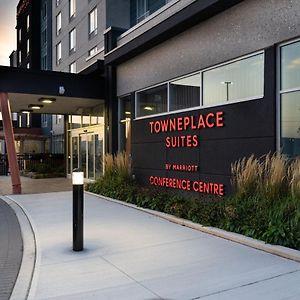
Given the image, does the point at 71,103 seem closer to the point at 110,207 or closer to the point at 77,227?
the point at 110,207

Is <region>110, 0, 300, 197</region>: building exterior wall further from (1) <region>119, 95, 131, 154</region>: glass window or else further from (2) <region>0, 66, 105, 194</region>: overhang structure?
(2) <region>0, 66, 105, 194</region>: overhang structure

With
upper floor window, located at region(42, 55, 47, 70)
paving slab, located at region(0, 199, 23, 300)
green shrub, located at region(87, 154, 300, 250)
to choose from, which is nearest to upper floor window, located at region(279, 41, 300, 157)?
green shrub, located at region(87, 154, 300, 250)

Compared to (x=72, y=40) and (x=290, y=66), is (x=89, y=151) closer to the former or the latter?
(x=290, y=66)

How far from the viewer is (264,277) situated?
489 centimetres

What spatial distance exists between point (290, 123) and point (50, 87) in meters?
10.2

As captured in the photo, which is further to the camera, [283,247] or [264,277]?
[283,247]

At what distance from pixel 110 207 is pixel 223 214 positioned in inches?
159

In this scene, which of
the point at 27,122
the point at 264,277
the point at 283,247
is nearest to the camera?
the point at 264,277

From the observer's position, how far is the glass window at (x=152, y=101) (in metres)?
12.8

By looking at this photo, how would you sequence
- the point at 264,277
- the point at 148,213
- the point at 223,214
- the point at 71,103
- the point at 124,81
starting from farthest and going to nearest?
the point at 71,103 → the point at 124,81 → the point at 148,213 → the point at 223,214 → the point at 264,277

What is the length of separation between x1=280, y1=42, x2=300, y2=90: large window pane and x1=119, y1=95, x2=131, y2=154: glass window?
7549 mm

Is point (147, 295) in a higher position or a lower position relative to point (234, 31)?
lower

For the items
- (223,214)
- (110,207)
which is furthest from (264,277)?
(110,207)

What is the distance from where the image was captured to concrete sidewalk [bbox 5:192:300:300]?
452 cm
